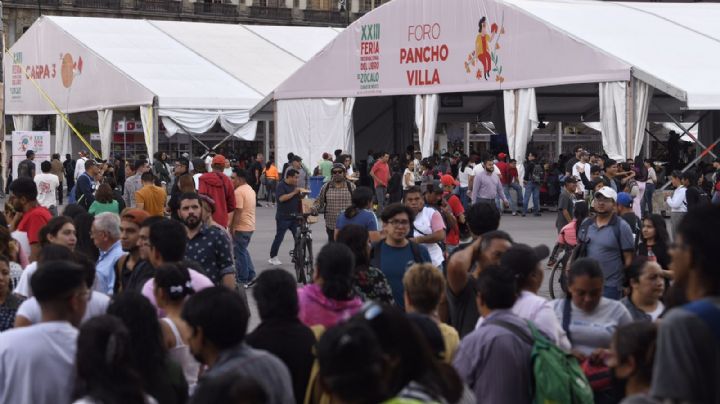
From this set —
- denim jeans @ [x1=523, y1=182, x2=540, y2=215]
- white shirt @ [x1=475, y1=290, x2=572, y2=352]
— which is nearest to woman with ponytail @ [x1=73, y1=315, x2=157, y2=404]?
white shirt @ [x1=475, y1=290, x2=572, y2=352]

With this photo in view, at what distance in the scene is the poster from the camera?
104 ft

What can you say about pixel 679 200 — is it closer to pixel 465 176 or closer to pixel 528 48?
pixel 528 48

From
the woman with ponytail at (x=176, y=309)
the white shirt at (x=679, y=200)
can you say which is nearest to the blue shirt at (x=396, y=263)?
the woman with ponytail at (x=176, y=309)

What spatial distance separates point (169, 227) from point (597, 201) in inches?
163

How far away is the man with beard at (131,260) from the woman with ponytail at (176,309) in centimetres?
117

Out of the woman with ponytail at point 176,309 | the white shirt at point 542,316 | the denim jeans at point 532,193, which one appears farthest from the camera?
the denim jeans at point 532,193

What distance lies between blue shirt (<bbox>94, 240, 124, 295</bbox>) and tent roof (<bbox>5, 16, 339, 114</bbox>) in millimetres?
26156

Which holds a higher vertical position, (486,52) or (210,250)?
(486,52)

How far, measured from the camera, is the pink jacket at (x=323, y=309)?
6.46 meters

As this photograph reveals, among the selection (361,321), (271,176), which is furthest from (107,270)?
(271,176)

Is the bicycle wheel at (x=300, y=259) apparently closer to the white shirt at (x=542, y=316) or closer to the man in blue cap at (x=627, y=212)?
the man in blue cap at (x=627, y=212)

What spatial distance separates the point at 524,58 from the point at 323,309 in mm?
21038

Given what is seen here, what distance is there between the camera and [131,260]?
815 centimetres

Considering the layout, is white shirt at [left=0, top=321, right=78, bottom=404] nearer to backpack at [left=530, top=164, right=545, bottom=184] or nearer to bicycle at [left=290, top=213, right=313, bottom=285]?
bicycle at [left=290, top=213, right=313, bottom=285]
